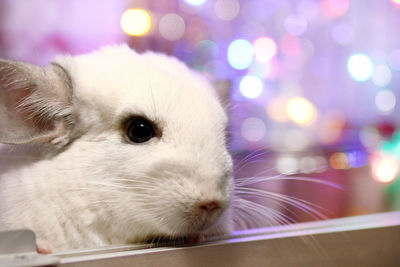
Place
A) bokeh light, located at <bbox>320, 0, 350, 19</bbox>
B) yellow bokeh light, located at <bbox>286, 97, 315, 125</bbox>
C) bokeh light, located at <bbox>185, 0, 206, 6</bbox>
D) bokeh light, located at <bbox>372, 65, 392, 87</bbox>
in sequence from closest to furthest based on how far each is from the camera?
1. bokeh light, located at <bbox>185, 0, 206, 6</bbox>
2. bokeh light, located at <bbox>320, 0, 350, 19</bbox>
3. bokeh light, located at <bbox>372, 65, 392, 87</bbox>
4. yellow bokeh light, located at <bbox>286, 97, 315, 125</bbox>

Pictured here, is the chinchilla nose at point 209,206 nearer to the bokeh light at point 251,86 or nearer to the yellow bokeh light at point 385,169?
the bokeh light at point 251,86

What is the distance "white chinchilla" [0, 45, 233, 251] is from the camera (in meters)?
0.97

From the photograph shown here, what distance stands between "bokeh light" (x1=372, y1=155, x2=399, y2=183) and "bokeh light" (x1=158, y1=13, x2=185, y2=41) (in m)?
1.50

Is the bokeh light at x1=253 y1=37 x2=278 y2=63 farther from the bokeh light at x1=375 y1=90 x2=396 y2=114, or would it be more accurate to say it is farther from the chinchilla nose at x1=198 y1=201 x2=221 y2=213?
the chinchilla nose at x1=198 y1=201 x2=221 y2=213

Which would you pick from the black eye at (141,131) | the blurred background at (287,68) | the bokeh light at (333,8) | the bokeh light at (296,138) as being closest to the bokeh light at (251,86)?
the blurred background at (287,68)

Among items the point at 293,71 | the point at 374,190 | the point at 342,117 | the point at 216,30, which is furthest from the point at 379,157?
the point at 216,30

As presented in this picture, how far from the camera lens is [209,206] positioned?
95cm

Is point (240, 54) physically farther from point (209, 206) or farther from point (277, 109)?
point (209, 206)

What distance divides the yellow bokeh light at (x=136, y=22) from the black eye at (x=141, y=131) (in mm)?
877

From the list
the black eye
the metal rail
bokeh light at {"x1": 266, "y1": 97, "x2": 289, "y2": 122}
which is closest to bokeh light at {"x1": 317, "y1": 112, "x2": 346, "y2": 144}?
bokeh light at {"x1": 266, "y1": 97, "x2": 289, "y2": 122}

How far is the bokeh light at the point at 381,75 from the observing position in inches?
122

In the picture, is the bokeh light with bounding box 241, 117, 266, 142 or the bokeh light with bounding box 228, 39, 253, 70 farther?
the bokeh light with bounding box 228, 39, 253, 70

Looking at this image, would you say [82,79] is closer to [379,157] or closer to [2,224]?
[2,224]

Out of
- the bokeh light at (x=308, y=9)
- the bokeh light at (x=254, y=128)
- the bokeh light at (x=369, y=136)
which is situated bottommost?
the bokeh light at (x=254, y=128)
